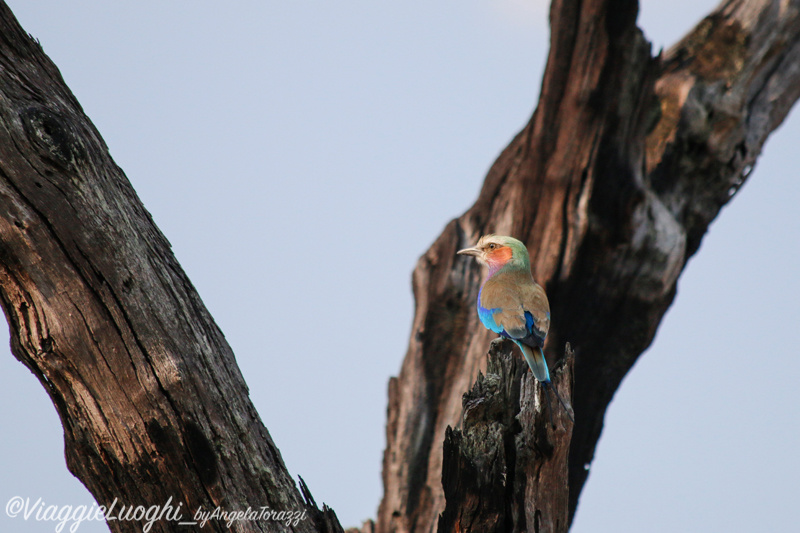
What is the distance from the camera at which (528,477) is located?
2.98 metres

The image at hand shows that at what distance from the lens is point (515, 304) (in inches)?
147

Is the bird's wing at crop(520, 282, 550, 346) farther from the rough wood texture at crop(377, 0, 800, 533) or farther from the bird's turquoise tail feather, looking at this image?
the rough wood texture at crop(377, 0, 800, 533)

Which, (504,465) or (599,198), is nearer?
(504,465)

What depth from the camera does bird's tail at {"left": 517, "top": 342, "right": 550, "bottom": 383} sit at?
3121 millimetres

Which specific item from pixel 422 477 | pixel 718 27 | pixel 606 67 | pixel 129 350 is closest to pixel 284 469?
pixel 129 350

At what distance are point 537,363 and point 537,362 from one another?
0.4 inches

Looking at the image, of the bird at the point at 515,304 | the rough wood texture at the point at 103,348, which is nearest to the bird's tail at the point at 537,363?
the bird at the point at 515,304

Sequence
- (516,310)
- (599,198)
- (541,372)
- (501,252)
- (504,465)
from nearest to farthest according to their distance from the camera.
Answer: (504,465) < (541,372) < (516,310) < (501,252) < (599,198)

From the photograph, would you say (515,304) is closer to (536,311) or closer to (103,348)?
(536,311)

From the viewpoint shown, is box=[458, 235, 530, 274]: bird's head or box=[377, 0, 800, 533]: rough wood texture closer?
box=[458, 235, 530, 274]: bird's head

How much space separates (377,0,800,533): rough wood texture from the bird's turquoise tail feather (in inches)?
74.5

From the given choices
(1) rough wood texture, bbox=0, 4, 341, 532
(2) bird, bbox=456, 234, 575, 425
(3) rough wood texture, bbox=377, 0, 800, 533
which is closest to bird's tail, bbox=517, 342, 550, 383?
(2) bird, bbox=456, 234, 575, 425

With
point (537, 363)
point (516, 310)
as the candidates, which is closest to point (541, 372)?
point (537, 363)

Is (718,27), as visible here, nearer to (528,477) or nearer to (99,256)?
(528,477)
